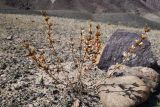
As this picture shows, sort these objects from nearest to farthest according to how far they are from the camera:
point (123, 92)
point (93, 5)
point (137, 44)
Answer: point (137, 44), point (123, 92), point (93, 5)

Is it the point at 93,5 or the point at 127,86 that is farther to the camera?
the point at 93,5

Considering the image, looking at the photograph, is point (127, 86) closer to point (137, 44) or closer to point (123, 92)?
point (123, 92)

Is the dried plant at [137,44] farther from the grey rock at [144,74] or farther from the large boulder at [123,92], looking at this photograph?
the grey rock at [144,74]

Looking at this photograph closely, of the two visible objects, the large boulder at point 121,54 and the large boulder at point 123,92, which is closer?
the large boulder at point 123,92

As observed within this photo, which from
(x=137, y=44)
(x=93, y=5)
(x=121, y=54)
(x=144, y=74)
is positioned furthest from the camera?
(x=93, y=5)

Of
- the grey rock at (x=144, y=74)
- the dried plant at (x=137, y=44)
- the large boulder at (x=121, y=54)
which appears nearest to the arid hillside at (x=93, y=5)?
the large boulder at (x=121, y=54)

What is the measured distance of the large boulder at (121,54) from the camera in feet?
26.7

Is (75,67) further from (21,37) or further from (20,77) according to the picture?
(21,37)

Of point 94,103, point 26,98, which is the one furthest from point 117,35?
point 26,98

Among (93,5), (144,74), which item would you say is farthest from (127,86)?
(93,5)

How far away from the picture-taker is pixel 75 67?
8.19m

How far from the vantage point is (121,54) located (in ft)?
26.7

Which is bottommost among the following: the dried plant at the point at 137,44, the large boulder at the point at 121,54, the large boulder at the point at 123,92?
the large boulder at the point at 123,92

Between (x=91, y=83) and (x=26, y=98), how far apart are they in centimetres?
165
